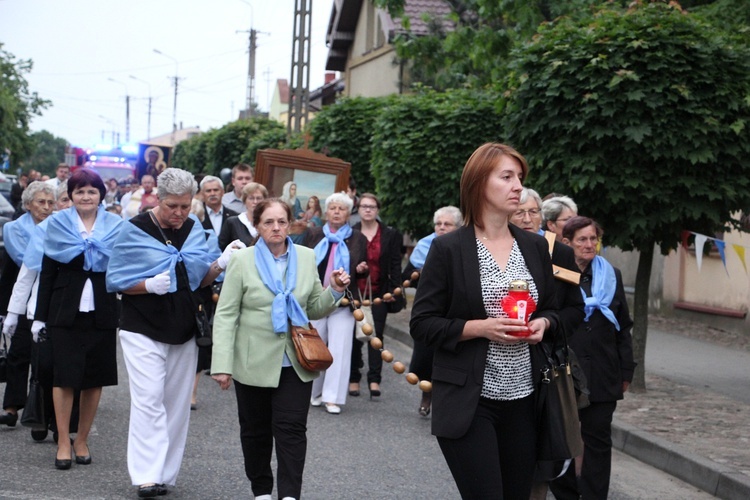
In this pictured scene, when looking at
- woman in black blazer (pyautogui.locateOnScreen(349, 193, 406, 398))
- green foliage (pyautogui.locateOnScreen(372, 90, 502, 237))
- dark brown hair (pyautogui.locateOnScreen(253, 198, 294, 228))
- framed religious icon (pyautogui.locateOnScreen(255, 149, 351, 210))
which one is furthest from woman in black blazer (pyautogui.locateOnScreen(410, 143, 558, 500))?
green foliage (pyautogui.locateOnScreen(372, 90, 502, 237))

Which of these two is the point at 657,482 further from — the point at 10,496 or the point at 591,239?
the point at 10,496

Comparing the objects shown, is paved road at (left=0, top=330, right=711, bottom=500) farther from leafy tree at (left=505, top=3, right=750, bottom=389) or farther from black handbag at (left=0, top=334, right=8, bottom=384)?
leafy tree at (left=505, top=3, right=750, bottom=389)

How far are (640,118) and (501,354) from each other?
5766mm

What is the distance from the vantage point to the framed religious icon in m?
15.2

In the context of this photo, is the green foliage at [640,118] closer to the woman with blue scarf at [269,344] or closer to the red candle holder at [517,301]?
the woman with blue scarf at [269,344]

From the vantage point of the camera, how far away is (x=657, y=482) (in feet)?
24.9

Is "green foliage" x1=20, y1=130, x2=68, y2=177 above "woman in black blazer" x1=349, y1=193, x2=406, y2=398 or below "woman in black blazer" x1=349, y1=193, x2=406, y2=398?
above

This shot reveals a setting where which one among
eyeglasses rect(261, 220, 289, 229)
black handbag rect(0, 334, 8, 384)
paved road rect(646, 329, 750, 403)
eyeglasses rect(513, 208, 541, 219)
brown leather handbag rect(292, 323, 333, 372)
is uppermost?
eyeglasses rect(513, 208, 541, 219)

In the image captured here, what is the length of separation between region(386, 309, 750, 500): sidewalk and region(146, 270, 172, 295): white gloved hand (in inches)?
142

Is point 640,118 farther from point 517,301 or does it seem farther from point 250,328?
point 517,301

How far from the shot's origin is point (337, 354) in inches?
397

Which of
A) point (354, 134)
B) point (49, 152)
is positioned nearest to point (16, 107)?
point (354, 134)

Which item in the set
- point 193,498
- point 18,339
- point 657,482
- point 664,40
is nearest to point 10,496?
point 193,498

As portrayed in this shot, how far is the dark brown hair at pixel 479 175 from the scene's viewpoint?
4.31 metres
